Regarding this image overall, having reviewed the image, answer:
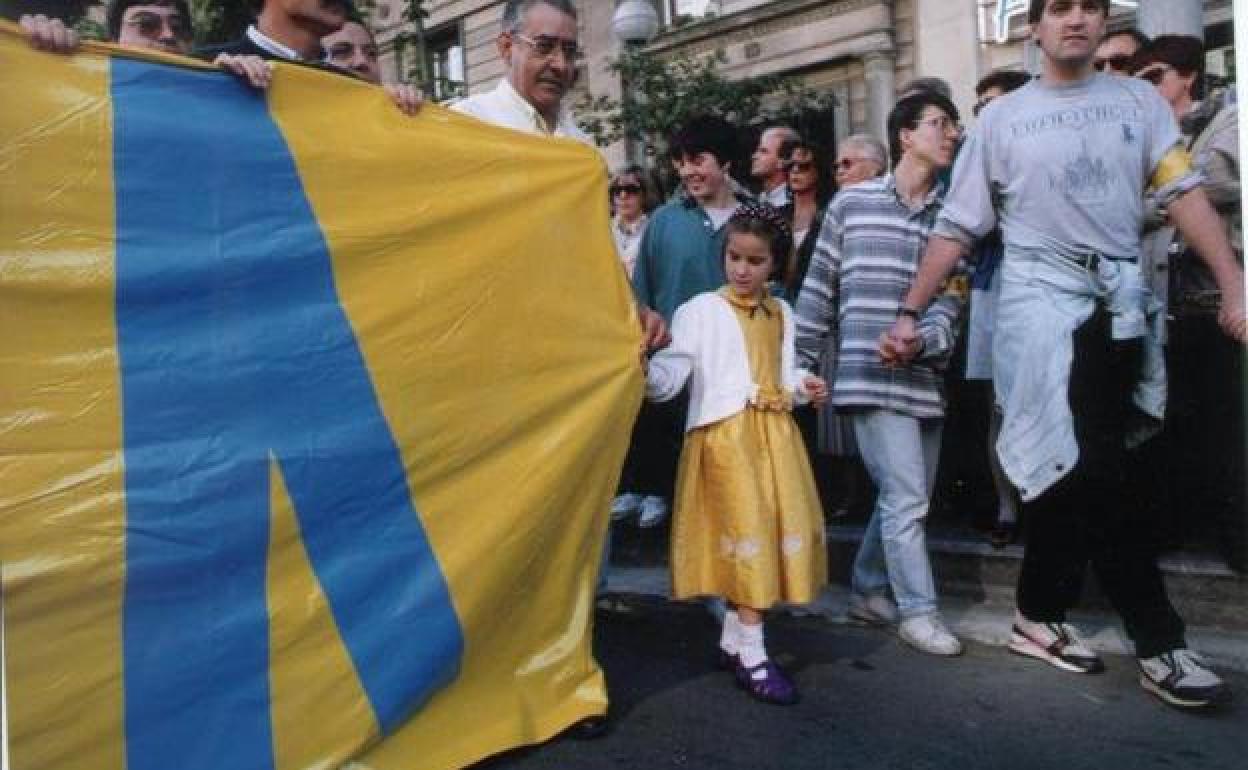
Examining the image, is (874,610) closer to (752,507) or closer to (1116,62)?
(752,507)

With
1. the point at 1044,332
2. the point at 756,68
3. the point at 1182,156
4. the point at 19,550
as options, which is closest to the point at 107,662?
the point at 19,550

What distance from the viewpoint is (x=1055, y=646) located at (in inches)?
131

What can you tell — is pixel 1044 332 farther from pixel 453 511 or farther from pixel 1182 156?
pixel 453 511

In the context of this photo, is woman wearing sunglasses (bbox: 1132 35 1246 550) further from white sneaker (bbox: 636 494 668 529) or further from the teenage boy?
white sneaker (bbox: 636 494 668 529)

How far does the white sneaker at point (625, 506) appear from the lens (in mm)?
5301

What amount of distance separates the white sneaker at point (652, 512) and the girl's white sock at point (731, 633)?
1705 mm

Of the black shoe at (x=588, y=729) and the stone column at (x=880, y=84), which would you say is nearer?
the black shoe at (x=588, y=729)

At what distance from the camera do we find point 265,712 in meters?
2.31

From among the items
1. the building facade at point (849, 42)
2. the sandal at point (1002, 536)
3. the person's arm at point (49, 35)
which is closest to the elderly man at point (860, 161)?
the sandal at point (1002, 536)

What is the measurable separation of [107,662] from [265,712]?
13.6 inches

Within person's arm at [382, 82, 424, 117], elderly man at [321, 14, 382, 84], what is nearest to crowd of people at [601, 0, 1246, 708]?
person's arm at [382, 82, 424, 117]

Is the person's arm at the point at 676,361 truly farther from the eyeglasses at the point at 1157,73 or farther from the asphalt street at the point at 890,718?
the eyeglasses at the point at 1157,73

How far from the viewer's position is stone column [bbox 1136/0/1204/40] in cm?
462

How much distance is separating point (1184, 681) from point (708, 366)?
5.10 feet
